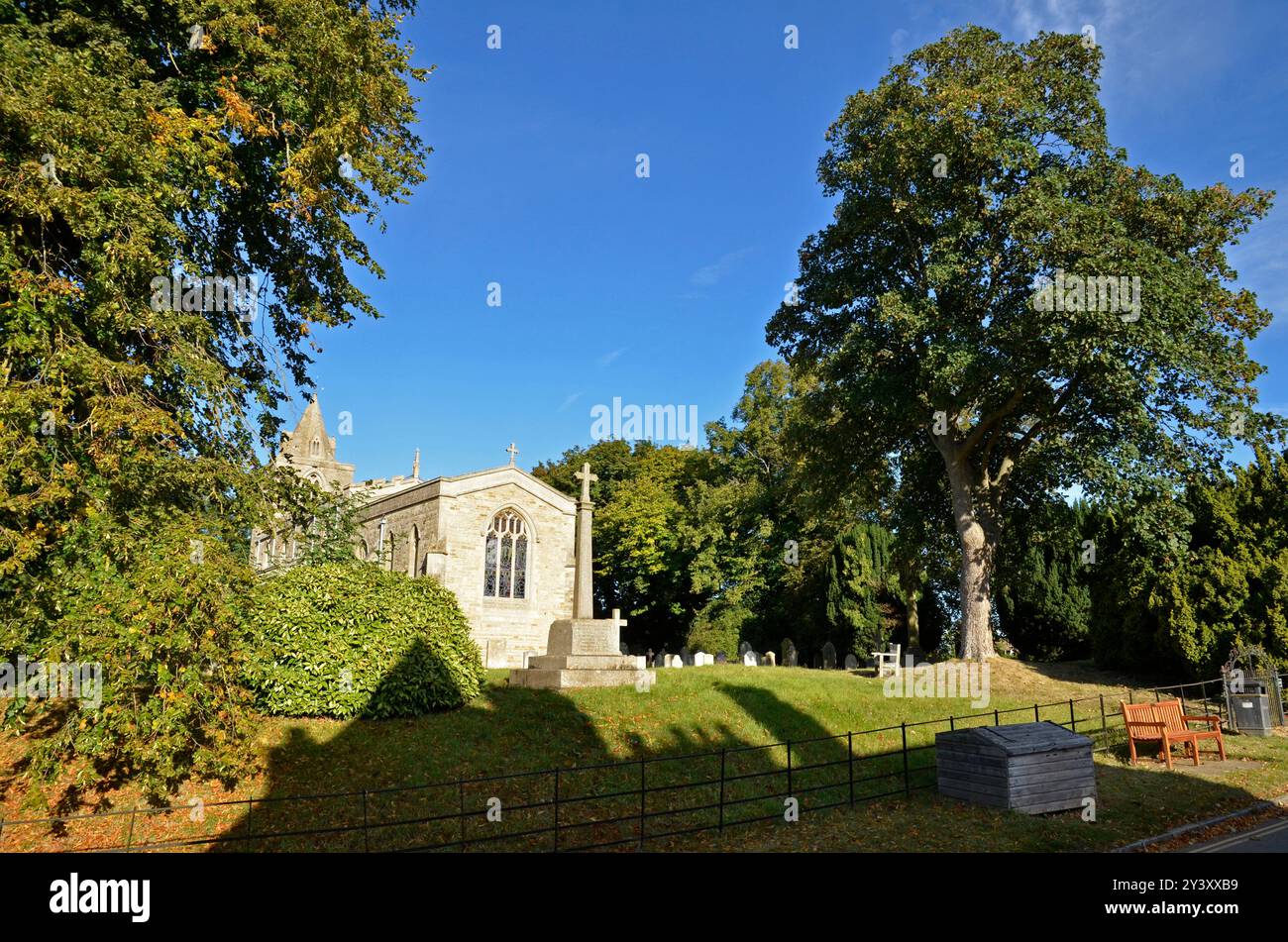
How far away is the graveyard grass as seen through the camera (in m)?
9.57

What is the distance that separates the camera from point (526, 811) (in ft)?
34.8

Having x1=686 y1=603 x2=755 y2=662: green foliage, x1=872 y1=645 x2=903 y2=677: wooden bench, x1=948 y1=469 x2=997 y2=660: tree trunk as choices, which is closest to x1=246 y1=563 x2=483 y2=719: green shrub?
x1=872 y1=645 x2=903 y2=677: wooden bench

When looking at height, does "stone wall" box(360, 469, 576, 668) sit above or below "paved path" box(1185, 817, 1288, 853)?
above

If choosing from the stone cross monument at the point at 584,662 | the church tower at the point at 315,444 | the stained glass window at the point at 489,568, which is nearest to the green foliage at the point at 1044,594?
the stone cross monument at the point at 584,662

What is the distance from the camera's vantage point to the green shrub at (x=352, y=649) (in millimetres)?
13203

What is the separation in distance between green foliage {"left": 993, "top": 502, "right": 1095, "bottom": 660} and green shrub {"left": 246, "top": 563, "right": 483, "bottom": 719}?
18632 millimetres

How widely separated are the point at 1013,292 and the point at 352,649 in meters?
18.3

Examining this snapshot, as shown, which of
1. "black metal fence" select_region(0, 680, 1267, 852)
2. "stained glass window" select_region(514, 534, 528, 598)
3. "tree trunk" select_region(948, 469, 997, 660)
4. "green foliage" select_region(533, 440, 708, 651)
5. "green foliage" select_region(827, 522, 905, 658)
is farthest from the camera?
"green foliage" select_region(533, 440, 708, 651)

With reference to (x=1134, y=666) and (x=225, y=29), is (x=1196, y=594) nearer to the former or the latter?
(x=1134, y=666)

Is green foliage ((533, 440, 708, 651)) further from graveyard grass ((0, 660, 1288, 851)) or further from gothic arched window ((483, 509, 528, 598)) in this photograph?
graveyard grass ((0, 660, 1288, 851))

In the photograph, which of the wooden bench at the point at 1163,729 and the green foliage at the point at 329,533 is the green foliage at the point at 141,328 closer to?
the green foliage at the point at 329,533

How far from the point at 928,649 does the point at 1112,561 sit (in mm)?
11575
